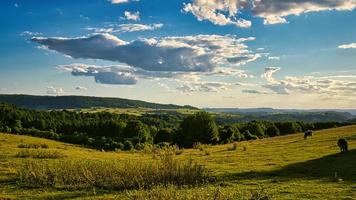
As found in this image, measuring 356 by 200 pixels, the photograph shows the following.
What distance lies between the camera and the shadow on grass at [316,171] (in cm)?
2955

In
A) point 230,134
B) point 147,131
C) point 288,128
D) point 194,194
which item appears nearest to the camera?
point 194,194

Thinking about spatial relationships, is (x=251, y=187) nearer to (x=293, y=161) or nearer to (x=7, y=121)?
(x=293, y=161)

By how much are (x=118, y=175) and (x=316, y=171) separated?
15.1 metres

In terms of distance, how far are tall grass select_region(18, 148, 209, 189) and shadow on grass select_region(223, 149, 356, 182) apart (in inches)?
183

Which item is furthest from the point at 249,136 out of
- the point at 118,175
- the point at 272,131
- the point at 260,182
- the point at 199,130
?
the point at 118,175

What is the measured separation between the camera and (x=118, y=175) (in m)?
26.9

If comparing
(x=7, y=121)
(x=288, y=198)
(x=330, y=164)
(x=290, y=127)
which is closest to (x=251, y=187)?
(x=288, y=198)

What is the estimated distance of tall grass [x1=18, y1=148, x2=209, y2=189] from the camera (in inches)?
1024

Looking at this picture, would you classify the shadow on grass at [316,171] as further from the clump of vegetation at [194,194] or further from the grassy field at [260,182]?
the clump of vegetation at [194,194]

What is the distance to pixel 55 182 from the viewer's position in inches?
1095

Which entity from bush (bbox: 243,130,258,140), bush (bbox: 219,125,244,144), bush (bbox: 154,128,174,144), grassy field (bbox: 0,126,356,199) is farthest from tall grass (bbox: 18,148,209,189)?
bush (bbox: 154,128,174,144)

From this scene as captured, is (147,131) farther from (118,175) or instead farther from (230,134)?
(118,175)

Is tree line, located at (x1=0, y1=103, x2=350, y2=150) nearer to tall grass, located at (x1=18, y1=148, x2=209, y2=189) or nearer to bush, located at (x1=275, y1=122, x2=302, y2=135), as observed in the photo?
bush, located at (x1=275, y1=122, x2=302, y2=135)

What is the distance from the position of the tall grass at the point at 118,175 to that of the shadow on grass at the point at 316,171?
464cm
